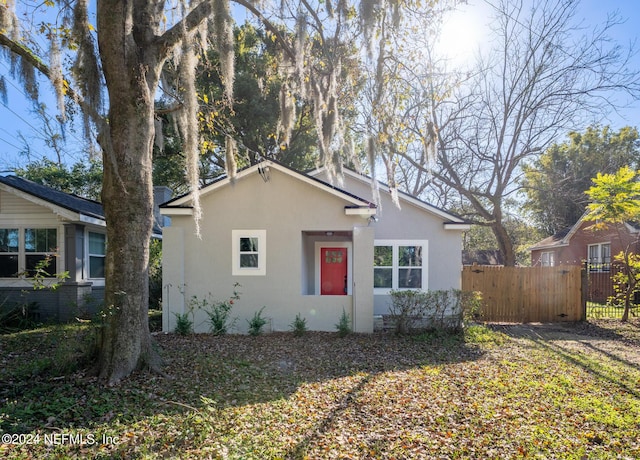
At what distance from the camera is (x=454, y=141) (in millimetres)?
16984

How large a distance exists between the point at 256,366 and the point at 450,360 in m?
3.46

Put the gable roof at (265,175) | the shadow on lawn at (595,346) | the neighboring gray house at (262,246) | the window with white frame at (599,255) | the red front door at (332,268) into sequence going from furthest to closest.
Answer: the window with white frame at (599,255) < the red front door at (332,268) < the neighboring gray house at (262,246) < the gable roof at (265,175) < the shadow on lawn at (595,346)

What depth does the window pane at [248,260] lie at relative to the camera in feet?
30.5

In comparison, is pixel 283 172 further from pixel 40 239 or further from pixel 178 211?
pixel 40 239

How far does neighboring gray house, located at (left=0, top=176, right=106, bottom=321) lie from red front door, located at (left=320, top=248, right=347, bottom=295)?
6992 millimetres

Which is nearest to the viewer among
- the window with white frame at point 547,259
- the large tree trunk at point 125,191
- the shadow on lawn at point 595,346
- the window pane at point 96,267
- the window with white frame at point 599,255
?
the large tree trunk at point 125,191

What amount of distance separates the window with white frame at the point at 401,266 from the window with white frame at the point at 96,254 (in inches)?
347

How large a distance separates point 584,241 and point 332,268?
593 inches

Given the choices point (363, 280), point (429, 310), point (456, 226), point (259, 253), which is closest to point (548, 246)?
point (456, 226)

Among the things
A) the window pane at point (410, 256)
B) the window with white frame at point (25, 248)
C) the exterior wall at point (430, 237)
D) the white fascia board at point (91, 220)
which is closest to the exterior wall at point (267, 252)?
the exterior wall at point (430, 237)

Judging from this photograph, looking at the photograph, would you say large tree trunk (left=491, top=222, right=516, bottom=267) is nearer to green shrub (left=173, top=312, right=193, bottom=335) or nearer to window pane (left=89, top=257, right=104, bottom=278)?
green shrub (left=173, top=312, right=193, bottom=335)

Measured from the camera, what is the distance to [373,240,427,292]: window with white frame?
10805mm

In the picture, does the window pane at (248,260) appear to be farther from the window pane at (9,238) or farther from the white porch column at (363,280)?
the window pane at (9,238)

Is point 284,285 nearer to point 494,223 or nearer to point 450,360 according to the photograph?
point 450,360
